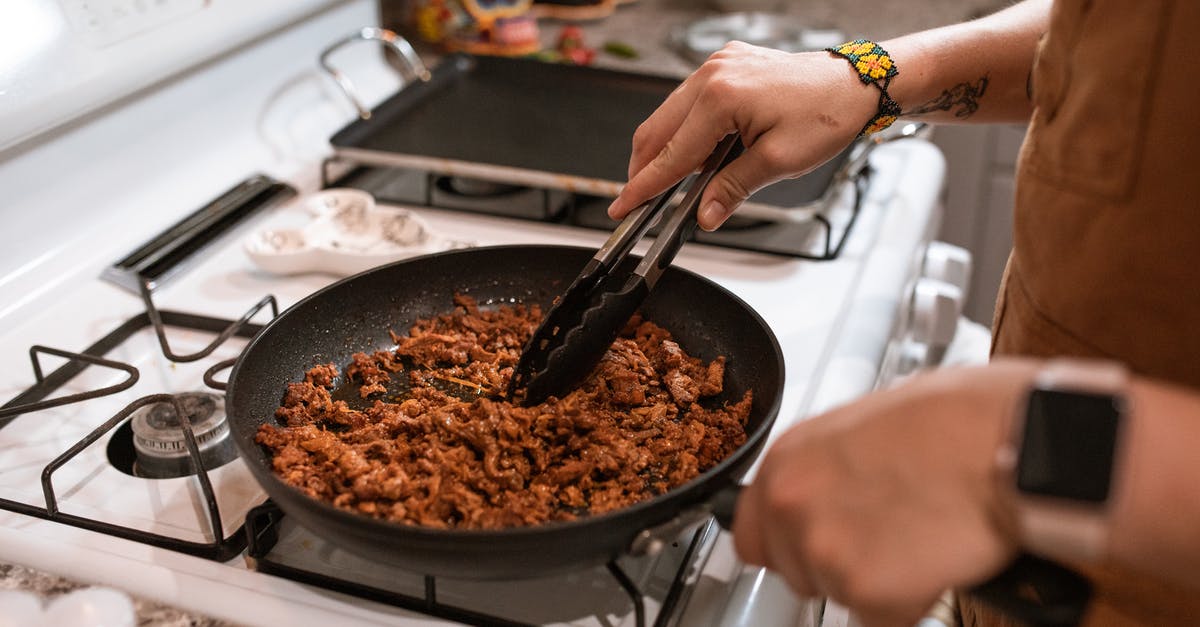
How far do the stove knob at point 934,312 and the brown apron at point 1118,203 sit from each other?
50 cm

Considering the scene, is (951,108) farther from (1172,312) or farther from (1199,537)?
(1199,537)

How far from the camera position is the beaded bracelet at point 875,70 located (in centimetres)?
87

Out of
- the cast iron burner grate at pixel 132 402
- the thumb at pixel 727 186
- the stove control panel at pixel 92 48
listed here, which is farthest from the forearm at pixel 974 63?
the stove control panel at pixel 92 48

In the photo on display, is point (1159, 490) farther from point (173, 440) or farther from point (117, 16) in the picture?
point (117, 16)

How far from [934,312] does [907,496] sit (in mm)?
766

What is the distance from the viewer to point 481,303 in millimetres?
982

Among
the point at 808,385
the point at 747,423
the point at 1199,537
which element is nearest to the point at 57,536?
the point at 747,423

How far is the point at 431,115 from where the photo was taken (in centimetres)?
138

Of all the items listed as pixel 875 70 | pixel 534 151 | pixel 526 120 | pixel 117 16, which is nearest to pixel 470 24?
pixel 526 120

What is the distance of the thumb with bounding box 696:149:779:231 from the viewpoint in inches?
32.5

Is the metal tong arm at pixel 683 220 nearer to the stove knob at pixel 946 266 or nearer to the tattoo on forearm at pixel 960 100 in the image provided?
the tattoo on forearm at pixel 960 100

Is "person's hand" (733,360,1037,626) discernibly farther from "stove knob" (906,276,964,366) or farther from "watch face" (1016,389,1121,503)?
"stove knob" (906,276,964,366)

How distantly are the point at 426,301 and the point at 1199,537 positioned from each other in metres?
0.71

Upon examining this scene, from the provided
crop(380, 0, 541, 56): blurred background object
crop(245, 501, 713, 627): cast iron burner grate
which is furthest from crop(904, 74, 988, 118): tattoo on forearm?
crop(380, 0, 541, 56): blurred background object
